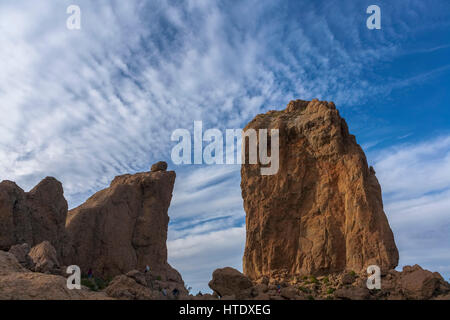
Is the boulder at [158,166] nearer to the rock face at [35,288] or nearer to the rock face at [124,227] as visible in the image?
the rock face at [124,227]

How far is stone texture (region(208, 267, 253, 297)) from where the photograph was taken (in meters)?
19.7

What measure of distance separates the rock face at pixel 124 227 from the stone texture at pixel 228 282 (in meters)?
14.7

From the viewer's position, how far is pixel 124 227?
36.0m

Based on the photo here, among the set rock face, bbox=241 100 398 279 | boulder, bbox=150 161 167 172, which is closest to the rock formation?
rock face, bbox=241 100 398 279

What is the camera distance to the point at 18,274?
16.9 meters

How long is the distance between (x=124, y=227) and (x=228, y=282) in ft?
61.1

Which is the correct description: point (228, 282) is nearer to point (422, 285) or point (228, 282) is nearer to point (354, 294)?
point (354, 294)

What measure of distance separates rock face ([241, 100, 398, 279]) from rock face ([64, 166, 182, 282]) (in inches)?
404

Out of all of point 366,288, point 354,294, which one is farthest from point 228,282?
point 366,288

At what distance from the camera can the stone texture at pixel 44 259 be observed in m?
20.6
